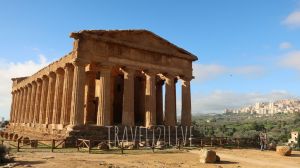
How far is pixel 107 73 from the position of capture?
3186 cm

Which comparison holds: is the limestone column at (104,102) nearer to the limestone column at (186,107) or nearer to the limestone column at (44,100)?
the limestone column at (186,107)

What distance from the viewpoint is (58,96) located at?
35.3m

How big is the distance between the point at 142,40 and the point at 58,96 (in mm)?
11289

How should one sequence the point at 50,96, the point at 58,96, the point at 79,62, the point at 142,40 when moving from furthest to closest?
the point at 50,96, the point at 58,96, the point at 142,40, the point at 79,62

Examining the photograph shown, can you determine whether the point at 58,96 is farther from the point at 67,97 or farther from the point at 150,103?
the point at 150,103

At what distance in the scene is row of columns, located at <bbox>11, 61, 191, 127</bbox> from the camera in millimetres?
29875

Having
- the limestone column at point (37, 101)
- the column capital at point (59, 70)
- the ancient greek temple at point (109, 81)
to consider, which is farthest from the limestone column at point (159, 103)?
the limestone column at point (37, 101)

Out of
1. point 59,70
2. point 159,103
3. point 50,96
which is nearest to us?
point 59,70

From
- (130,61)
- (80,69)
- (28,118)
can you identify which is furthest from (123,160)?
(28,118)

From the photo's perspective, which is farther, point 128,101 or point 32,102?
point 32,102

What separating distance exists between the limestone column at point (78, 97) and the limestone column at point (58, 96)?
5.99 meters

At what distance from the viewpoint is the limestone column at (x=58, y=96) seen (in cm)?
3450

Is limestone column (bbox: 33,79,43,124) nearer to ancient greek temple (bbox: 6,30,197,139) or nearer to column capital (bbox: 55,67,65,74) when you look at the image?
ancient greek temple (bbox: 6,30,197,139)

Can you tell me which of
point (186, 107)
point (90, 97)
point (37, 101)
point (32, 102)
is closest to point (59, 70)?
point (90, 97)
